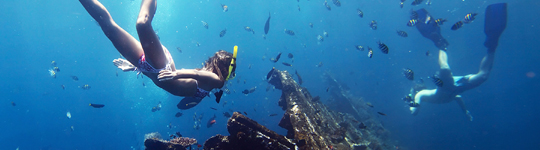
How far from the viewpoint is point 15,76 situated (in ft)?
159

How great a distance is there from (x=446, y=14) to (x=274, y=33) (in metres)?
68.4

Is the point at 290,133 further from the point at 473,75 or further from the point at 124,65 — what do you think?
the point at 473,75

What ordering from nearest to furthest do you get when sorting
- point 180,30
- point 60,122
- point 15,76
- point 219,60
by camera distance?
point 219,60 < point 15,76 < point 60,122 < point 180,30

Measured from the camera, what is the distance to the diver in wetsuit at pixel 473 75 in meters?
12.4

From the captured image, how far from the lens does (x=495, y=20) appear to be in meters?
12.5

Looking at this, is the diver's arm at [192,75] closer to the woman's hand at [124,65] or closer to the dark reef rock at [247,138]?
the dark reef rock at [247,138]

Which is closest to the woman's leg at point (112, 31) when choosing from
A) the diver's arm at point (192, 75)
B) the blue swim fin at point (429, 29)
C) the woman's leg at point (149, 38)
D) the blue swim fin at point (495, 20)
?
the woman's leg at point (149, 38)

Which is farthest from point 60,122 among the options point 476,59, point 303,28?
point 476,59

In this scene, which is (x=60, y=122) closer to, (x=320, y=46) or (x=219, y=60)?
(x=219, y=60)

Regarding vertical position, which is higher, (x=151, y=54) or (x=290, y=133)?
(x=290, y=133)

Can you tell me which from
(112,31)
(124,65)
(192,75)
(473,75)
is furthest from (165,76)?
(473,75)

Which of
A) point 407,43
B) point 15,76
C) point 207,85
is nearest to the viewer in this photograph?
point 207,85

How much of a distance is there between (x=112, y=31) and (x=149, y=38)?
787 millimetres

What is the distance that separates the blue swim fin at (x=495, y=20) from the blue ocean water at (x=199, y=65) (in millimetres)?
12889
